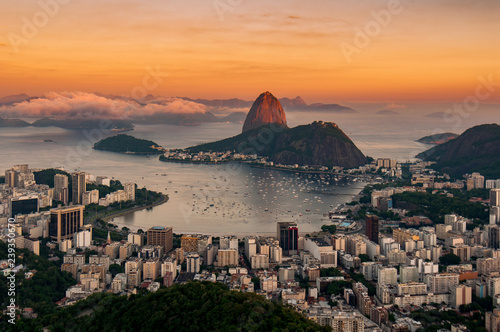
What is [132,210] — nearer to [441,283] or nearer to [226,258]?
[226,258]

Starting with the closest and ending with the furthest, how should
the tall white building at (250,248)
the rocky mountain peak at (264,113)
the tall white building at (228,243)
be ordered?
the tall white building at (250,248), the tall white building at (228,243), the rocky mountain peak at (264,113)

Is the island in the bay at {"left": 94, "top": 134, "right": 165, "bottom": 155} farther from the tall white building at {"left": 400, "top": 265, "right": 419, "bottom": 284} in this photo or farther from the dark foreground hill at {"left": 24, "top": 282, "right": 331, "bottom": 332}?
the dark foreground hill at {"left": 24, "top": 282, "right": 331, "bottom": 332}

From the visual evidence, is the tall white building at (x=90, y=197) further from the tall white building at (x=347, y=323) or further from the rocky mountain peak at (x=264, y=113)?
the rocky mountain peak at (x=264, y=113)

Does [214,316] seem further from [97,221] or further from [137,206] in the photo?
[137,206]

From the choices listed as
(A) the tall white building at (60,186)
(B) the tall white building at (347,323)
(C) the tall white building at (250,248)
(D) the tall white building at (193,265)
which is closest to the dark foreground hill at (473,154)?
(C) the tall white building at (250,248)

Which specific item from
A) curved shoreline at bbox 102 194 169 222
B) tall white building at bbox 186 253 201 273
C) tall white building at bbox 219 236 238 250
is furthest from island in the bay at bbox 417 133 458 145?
tall white building at bbox 186 253 201 273

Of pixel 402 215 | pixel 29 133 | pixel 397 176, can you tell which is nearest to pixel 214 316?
pixel 402 215

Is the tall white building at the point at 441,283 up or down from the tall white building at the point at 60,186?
down

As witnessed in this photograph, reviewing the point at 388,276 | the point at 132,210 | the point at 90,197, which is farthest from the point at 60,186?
the point at 388,276
